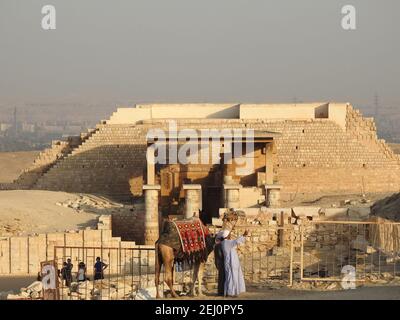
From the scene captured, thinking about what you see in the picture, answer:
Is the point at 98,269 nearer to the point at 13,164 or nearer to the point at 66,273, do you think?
the point at 66,273

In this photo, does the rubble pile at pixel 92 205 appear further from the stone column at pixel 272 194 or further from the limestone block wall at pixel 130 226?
the stone column at pixel 272 194

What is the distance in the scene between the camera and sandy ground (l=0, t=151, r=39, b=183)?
202 ft

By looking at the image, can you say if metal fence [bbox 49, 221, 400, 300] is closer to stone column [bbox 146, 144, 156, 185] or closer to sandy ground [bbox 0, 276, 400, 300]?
sandy ground [bbox 0, 276, 400, 300]

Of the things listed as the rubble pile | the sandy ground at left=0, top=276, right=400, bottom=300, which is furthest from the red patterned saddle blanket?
the rubble pile

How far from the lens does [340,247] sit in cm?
2292

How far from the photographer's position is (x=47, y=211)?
29562 millimetres

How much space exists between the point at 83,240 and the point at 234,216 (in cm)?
1020

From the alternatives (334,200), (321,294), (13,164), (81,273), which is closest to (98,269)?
(81,273)

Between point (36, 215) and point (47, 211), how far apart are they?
36.3 inches

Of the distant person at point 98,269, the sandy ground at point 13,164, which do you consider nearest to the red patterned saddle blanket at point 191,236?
the distant person at point 98,269
